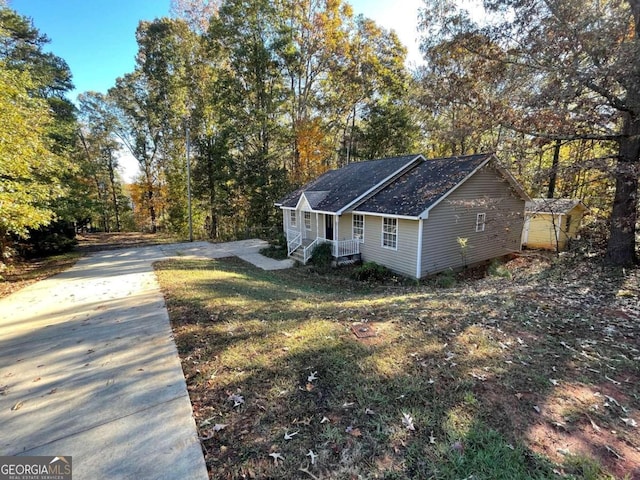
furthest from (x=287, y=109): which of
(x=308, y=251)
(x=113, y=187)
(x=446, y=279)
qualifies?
(x=113, y=187)

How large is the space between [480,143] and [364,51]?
15162 mm

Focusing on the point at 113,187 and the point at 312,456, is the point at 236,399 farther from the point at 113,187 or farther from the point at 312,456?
the point at 113,187

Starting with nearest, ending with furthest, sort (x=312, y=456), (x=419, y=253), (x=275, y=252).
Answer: (x=312, y=456), (x=419, y=253), (x=275, y=252)

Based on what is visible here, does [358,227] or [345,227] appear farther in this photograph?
[345,227]

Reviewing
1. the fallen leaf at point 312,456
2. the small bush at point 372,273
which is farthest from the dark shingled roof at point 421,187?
the fallen leaf at point 312,456

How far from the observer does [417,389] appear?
115 inches

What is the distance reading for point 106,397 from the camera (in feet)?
10.2

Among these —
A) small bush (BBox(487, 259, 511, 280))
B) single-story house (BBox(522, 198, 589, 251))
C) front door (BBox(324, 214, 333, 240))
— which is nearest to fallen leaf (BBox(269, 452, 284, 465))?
small bush (BBox(487, 259, 511, 280))

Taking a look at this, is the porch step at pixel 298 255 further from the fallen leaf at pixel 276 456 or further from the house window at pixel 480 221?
the fallen leaf at pixel 276 456

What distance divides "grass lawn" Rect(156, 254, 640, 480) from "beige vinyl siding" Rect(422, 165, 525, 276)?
218 inches

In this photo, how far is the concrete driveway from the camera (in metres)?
2.35

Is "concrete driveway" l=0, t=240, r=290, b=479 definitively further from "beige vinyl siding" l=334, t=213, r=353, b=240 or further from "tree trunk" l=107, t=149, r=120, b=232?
"tree trunk" l=107, t=149, r=120, b=232

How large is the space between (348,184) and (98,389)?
44.0 feet

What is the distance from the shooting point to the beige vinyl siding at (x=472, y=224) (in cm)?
1096
